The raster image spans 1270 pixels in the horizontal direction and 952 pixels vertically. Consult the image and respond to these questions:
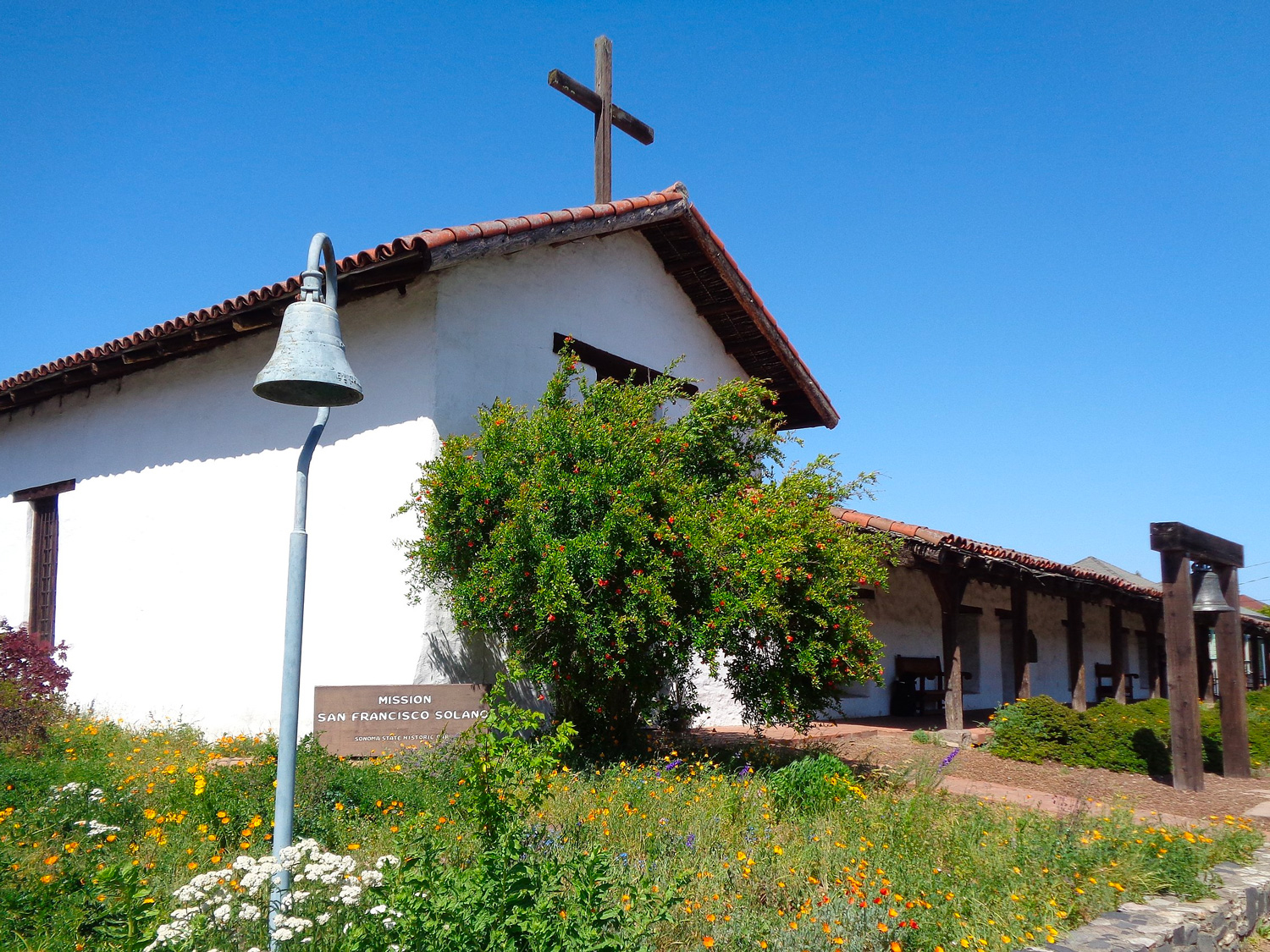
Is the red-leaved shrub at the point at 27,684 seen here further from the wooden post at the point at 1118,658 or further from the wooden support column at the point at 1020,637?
the wooden post at the point at 1118,658

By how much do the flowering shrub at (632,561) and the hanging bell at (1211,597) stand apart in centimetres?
417

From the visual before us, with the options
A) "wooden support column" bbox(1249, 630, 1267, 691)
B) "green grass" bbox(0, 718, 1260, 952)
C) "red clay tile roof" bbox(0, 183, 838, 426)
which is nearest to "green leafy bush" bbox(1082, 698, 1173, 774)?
"green grass" bbox(0, 718, 1260, 952)

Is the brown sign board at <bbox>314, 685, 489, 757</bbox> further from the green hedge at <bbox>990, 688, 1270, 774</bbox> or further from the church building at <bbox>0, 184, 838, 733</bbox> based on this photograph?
the green hedge at <bbox>990, 688, 1270, 774</bbox>

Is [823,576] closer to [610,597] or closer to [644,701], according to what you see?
[610,597]

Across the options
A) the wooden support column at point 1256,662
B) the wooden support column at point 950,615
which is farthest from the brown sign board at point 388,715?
the wooden support column at point 1256,662

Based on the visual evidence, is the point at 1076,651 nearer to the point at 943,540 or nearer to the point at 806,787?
the point at 943,540

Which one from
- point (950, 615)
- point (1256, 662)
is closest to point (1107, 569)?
point (1256, 662)

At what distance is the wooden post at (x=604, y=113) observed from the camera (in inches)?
430

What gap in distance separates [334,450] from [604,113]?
17.2ft

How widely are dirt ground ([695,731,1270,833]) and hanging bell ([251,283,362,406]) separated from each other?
213 inches

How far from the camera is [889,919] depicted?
400 centimetres

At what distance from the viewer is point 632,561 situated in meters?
6.55

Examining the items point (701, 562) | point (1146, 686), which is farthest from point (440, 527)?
point (1146, 686)

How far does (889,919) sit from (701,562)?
2.98 meters
